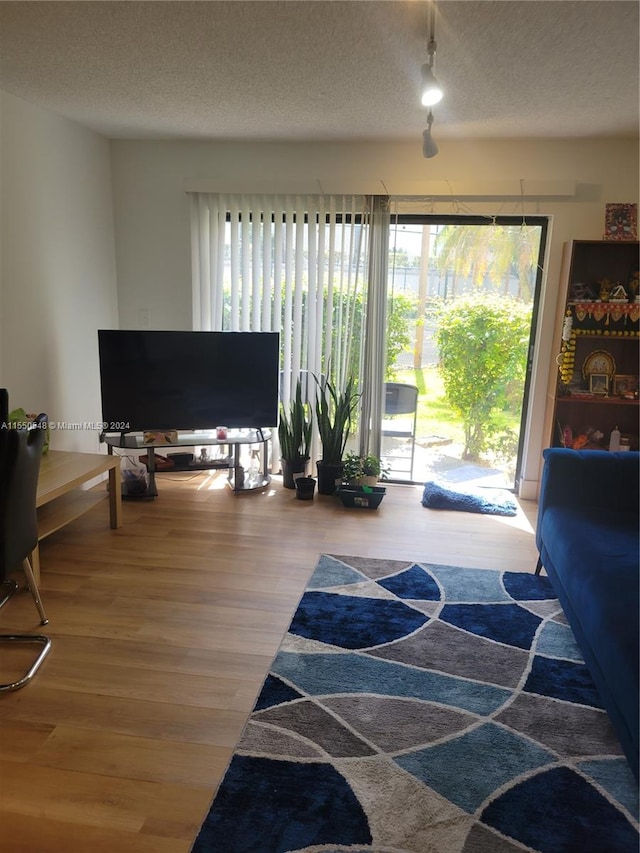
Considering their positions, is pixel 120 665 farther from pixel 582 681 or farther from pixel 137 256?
pixel 137 256

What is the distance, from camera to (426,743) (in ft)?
5.96

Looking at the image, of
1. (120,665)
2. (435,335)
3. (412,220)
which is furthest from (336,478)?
(120,665)

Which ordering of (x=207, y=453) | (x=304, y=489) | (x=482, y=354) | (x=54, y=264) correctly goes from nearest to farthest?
(x=54, y=264) → (x=304, y=489) → (x=482, y=354) → (x=207, y=453)

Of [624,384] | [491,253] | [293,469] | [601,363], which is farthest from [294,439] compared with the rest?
[624,384]

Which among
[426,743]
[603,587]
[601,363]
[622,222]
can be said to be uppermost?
[622,222]

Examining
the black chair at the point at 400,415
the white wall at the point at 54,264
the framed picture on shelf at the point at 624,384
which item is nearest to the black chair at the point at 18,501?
the white wall at the point at 54,264

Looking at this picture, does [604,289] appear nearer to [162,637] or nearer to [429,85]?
[429,85]

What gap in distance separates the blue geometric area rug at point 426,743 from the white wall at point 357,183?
2095 millimetres

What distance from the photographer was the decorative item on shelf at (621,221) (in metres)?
3.61

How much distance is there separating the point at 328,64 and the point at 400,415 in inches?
99.0

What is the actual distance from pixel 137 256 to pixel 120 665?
3.13 metres

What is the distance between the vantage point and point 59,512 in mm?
3102

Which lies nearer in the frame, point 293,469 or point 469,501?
point 469,501

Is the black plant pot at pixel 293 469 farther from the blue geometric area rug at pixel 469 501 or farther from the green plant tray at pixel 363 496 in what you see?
the blue geometric area rug at pixel 469 501
